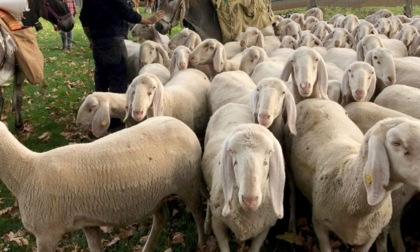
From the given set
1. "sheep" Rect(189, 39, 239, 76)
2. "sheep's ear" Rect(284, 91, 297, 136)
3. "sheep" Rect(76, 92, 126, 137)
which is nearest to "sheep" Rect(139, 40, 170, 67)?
"sheep" Rect(189, 39, 239, 76)

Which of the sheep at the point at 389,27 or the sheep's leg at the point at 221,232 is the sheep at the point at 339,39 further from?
the sheep's leg at the point at 221,232

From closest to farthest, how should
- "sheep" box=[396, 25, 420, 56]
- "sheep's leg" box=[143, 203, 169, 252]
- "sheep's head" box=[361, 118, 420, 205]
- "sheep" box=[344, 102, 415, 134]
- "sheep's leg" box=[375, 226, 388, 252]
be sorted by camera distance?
1. "sheep's head" box=[361, 118, 420, 205]
2. "sheep's leg" box=[375, 226, 388, 252]
3. "sheep's leg" box=[143, 203, 169, 252]
4. "sheep" box=[344, 102, 415, 134]
5. "sheep" box=[396, 25, 420, 56]

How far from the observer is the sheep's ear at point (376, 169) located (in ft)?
9.05

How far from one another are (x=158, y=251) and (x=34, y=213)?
1.28 meters

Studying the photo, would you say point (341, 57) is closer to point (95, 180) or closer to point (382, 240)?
Answer: point (382, 240)

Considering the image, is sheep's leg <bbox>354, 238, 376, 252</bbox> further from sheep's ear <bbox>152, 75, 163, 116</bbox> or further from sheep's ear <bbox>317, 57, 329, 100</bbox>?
sheep's ear <bbox>152, 75, 163, 116</bbox>

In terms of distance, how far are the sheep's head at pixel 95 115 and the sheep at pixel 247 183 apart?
6.06ft

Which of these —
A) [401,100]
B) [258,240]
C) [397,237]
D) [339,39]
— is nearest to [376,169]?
[258,240]

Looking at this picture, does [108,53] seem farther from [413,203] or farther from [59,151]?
[413,203]

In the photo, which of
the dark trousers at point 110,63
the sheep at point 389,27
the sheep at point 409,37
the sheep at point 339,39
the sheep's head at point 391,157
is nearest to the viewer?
the sheep's head at point 391,157

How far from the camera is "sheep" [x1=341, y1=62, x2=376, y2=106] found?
15.6 feet

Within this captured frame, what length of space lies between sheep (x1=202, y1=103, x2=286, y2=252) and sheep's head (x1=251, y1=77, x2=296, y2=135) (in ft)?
2.04

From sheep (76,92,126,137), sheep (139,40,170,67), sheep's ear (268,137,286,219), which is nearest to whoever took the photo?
sheep's ear (268,137,286,219)

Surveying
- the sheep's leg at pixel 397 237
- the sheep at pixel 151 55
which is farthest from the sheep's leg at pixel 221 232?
the sheep at pixel 151 55
